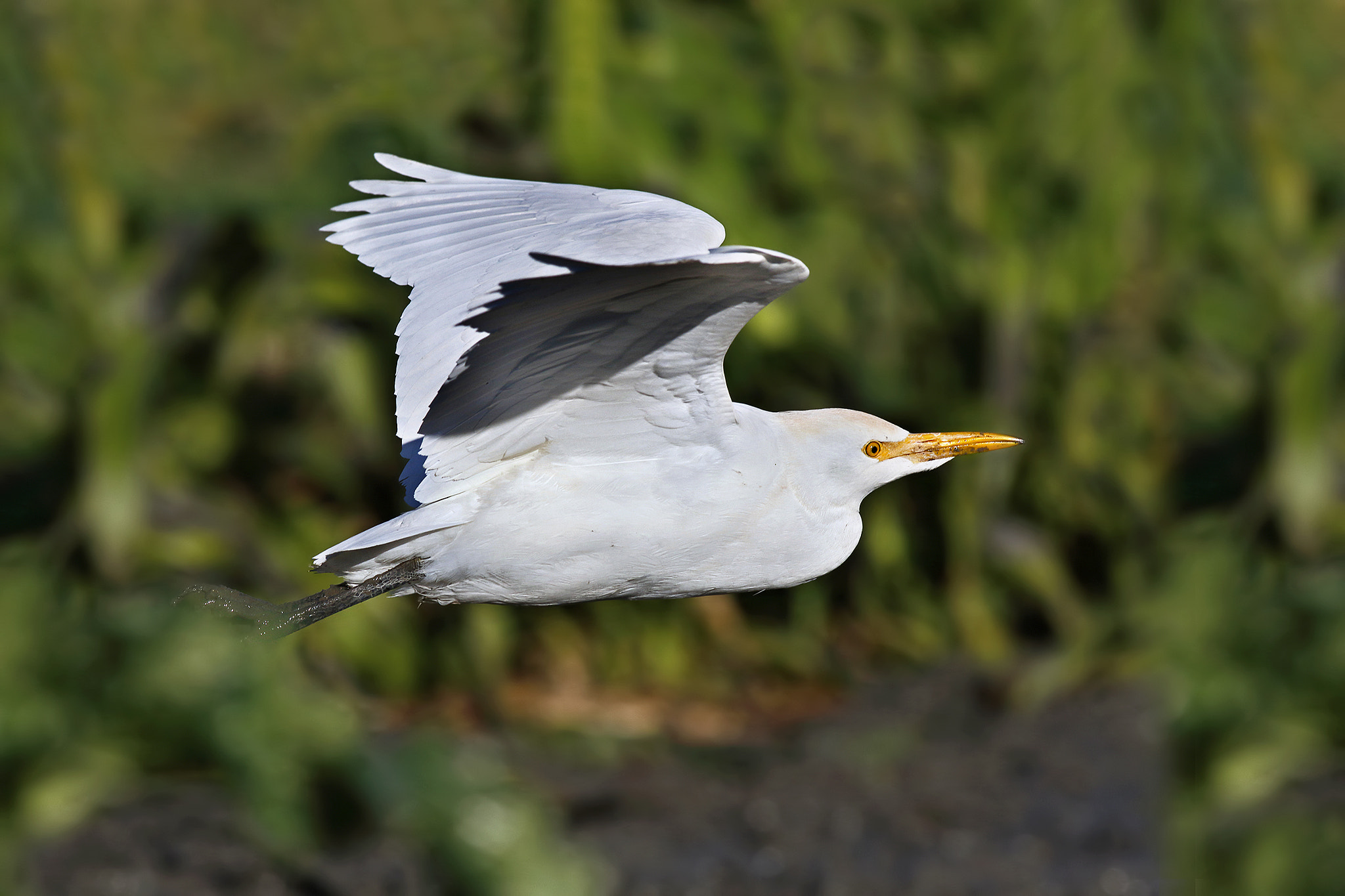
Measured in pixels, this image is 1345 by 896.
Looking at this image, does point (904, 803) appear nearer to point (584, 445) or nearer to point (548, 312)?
point (584, 445)

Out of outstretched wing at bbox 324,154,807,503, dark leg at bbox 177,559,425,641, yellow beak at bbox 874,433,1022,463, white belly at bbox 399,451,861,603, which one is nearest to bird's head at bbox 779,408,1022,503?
yellow beak at bbox 874,433,1022,463

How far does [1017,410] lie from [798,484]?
3.96 meters

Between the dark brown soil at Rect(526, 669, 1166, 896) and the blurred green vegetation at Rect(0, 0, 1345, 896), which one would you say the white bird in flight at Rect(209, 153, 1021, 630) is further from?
the dark brown soil at Rect(526, 669, 1166, 896)

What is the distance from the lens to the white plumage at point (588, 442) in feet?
7.89

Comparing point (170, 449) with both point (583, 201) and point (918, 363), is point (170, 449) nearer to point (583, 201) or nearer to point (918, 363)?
point (918, 363)

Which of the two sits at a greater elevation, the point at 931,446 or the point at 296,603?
the point at 931,446

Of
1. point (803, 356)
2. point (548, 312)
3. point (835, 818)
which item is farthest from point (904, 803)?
point (548, 312)

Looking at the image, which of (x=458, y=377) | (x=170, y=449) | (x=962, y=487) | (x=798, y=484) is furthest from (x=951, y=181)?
(x=458, y=377)

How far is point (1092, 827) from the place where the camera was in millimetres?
5926

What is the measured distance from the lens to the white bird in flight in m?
2.41

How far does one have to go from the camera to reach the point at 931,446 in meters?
2.88

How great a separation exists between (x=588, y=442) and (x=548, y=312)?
422 millimetres

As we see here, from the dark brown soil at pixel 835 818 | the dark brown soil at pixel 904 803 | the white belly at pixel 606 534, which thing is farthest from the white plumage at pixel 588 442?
the dark brown soil at pixel 904 803

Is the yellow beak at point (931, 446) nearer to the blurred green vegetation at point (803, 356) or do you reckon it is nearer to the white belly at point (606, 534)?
the white belly at point (606, 534)
